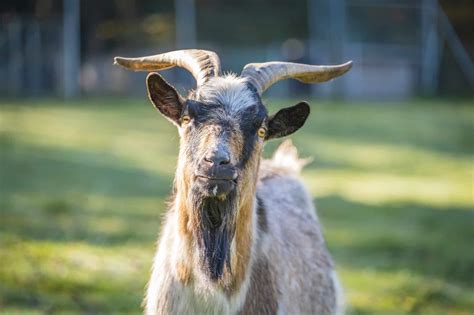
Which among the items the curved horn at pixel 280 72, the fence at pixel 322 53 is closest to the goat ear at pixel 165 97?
the curved horn at pixel 280 72

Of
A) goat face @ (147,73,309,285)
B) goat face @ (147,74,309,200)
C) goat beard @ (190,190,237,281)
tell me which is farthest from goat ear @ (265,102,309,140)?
goat beard @ (190,190,237,281)

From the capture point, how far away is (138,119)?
2402 cm

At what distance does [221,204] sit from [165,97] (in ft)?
2.80

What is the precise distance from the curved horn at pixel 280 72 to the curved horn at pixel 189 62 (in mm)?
208

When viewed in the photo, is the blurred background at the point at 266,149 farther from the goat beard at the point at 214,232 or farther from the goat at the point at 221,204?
the goat beard at the point at 214,232

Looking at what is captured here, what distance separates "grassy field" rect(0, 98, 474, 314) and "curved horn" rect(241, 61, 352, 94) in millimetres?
3073

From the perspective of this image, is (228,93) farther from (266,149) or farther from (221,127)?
(266,149)

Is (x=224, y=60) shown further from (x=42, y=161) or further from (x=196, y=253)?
(x=196, y=253)

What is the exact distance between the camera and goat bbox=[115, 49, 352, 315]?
16.6 ft

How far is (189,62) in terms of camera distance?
5.97m

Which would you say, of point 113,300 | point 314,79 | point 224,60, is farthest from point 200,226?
point 224,60

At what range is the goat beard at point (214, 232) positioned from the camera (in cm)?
506

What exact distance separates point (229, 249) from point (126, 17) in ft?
89.9

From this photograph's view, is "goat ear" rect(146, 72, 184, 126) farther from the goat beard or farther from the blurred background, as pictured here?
the blurred background
